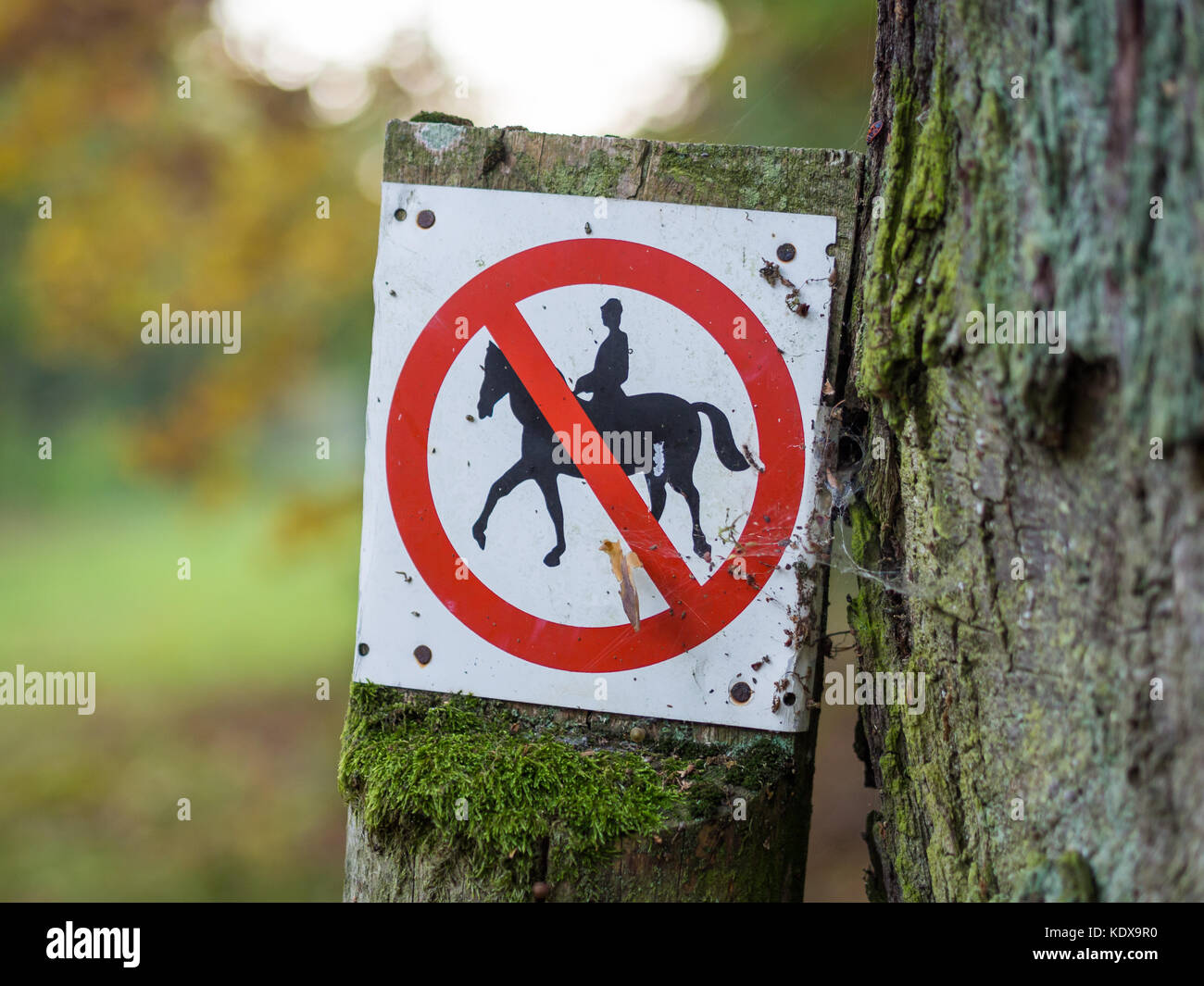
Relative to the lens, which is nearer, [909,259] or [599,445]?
[909,259]

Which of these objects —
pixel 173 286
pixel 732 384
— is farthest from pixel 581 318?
pixel 173 286

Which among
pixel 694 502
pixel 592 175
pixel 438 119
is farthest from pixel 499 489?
pixel 438 119

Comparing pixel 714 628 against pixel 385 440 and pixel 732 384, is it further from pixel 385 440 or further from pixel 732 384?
pixel 385 440

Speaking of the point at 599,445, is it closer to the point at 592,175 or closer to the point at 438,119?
the point at 592,175

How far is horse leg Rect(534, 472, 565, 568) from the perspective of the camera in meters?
1.45

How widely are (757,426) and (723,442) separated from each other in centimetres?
6

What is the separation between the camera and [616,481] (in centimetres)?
144

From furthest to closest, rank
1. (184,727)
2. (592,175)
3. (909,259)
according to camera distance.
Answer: (184,727)
(592,175)
(909,259)

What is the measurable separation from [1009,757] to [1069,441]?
0.45 m

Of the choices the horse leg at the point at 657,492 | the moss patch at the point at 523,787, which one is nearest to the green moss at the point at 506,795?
the moss patch at the point at 523,787

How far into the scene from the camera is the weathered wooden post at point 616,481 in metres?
1.41

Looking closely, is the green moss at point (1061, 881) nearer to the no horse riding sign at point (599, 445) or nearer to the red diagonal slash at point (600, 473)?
the no horse riding sign at point (599, 445)

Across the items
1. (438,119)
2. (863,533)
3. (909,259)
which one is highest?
(438,119)

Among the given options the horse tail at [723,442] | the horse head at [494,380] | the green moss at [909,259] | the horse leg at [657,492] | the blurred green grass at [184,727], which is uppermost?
the green moss at [909,259]
